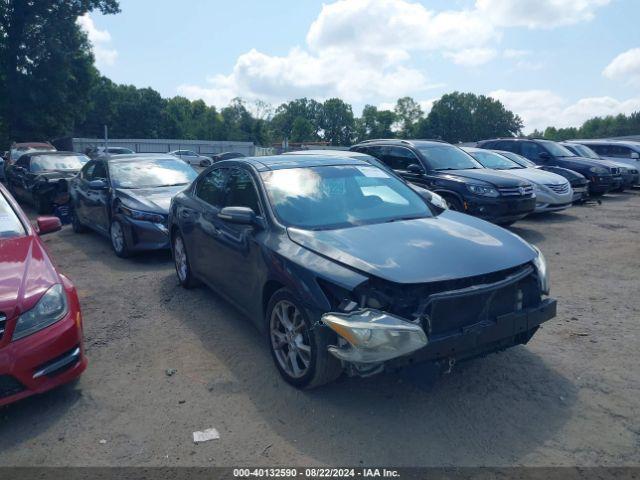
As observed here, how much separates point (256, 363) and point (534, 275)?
2.28 m

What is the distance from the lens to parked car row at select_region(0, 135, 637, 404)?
3.26 meters

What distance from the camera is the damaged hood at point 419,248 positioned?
3348 millimetres

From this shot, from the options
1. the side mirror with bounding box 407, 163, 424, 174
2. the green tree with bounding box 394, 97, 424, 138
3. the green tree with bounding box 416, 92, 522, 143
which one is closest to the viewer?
the side mirror with bounding box 407, 163, 424, 174

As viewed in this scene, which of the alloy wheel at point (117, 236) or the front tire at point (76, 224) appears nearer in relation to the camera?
the alloy wheel at point (117, 236)

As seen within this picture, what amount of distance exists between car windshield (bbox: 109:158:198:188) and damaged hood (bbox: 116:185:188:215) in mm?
224

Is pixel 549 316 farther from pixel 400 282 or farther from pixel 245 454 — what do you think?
pixel 245 454

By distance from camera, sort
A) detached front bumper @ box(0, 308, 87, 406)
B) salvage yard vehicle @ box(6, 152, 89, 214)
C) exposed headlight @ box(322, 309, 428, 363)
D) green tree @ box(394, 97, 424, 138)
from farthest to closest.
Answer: green tree @ box(394, 97, 424, 138) → salvage yard vehicle @ box(6, 152, 89, 214) → detached front bumper @ box(0, 308, 87, 406) → exposed headlight @ box(322, 309, 428, 363)

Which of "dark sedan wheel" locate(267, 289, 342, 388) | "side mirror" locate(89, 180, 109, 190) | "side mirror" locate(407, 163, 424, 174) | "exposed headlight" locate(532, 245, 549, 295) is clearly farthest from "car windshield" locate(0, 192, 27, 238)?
"side mirror" locate(407, 163, 424, 174)

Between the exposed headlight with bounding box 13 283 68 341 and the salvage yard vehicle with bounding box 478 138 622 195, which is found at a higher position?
the salvage yard vehicle with bounding box 478 138 622 195

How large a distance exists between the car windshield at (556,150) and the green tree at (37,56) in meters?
32.2

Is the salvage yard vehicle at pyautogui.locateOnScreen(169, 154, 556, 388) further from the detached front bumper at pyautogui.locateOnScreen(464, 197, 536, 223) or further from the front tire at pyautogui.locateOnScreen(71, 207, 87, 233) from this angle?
the front tire at pyautogui.locateOnScreen(71, 207, 87, 233)

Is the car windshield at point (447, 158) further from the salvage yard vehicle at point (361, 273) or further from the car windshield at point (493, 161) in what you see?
the salvage yard vehicle at point (361, 273)

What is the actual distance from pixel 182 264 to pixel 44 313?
2725mm

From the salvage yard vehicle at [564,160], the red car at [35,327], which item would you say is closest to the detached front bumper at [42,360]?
the red car at [35,327]
